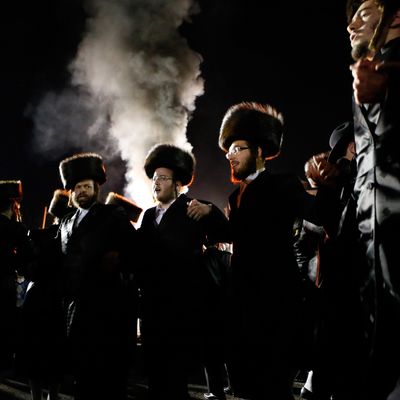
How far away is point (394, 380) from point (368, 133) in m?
1.00

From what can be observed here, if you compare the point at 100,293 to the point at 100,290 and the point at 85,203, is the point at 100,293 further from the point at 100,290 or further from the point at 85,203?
the point at 85,203

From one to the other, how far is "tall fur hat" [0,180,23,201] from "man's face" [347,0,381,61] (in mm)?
4835

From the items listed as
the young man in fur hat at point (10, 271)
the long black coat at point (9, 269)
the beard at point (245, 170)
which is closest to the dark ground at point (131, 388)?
the young man in fur hat at point (10, 271)

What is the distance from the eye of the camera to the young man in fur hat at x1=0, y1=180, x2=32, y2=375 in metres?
4.73

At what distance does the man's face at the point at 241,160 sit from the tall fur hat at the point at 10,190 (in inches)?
136

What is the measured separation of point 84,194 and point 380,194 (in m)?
3.56

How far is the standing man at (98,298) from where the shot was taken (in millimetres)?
3582

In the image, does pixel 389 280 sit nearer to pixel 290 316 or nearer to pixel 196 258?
pixel 290 316

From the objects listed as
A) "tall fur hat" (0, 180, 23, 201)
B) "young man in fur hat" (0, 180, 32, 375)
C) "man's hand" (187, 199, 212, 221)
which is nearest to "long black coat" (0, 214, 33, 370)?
"young man in fur hat" (0, 180, 32, 375)

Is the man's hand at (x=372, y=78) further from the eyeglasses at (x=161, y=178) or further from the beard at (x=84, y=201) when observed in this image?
the beard at (x=84, y=201)

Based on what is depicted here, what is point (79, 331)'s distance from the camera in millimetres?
3668

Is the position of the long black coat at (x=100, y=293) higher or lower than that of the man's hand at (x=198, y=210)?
lower

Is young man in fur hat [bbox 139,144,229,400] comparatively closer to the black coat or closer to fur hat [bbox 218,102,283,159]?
the black coat

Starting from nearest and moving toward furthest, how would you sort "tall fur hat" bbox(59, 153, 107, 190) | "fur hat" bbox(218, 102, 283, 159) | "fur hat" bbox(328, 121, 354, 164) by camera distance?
"fur hat" bbox(328, 121, 354, 164), "fur hat" bbox(218, 102, 283, 159), "tall fur hat" bbox(59, 153, 107, 190)
